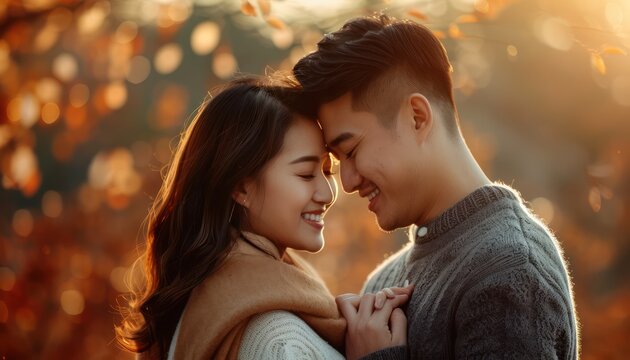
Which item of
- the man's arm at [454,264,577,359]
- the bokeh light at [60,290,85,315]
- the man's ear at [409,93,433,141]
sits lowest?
the bokeh light at [60,290,85,315]

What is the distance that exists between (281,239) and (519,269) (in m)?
0.80

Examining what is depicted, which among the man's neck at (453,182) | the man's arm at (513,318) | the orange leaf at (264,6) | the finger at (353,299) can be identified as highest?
the orange leaf at (264,6)

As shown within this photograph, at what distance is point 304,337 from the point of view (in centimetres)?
227

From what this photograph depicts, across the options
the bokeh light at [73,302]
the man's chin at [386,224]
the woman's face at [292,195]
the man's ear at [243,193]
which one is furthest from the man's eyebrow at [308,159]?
the bokeh light at [73,302]

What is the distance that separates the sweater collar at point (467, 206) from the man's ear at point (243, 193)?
57cm

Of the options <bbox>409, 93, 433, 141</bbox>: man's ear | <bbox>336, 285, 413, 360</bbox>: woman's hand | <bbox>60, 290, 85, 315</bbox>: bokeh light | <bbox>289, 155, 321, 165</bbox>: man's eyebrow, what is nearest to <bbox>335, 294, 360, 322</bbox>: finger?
<bbox>336, 285, 413, 360</bbox>: woman's hand

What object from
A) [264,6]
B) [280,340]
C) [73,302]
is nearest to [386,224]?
[280,340]

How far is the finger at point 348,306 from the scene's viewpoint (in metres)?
2.47

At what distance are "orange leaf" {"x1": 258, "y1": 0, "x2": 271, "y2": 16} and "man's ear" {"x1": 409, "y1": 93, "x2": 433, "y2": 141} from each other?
44.3 inches

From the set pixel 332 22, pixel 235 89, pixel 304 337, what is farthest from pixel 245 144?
pixel 332 22

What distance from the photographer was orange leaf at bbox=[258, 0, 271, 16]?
135 inches

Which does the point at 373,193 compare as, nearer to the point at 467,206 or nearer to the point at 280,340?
the point at 467,206

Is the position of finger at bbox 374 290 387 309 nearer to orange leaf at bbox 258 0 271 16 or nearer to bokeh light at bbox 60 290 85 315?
orange leaf at bbox 258 0 271 16

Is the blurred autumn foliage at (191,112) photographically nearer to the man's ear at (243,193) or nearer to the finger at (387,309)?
the man's ear at (243,193)
